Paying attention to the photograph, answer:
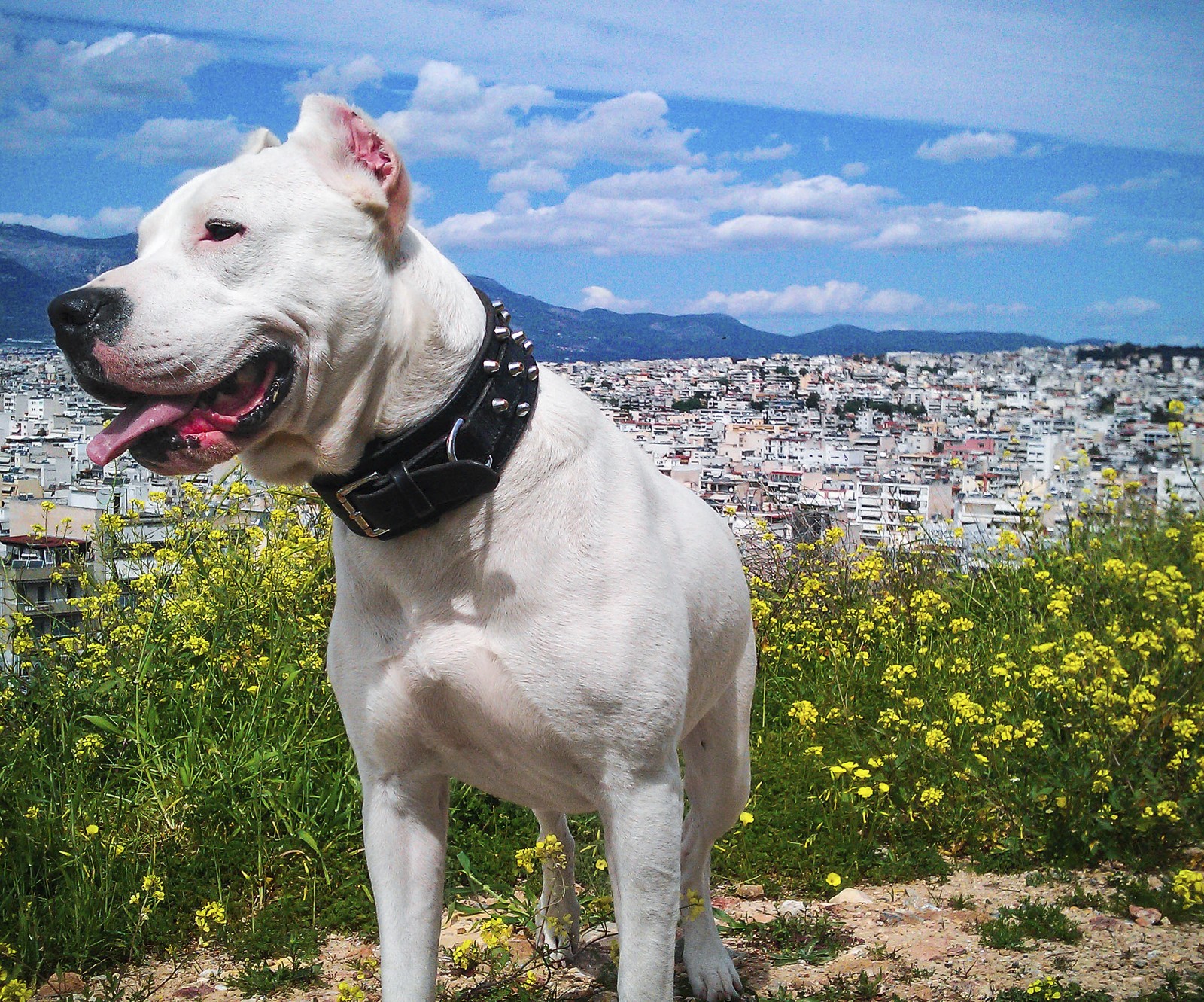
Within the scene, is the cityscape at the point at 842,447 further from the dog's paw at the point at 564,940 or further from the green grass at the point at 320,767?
the dog's paw at the point at 564,940

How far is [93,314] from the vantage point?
2135 millimetres

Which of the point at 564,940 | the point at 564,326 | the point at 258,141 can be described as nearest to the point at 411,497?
the point at 258,141

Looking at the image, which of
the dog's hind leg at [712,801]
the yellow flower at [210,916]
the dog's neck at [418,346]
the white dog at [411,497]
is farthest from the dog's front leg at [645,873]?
the yellow flower at [210,916]

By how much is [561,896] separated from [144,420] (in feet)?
6.61

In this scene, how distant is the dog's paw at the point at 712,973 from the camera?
3445 millimetres

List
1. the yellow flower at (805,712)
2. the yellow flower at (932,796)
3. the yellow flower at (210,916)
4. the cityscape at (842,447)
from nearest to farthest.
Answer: the yellow flower at (210,916) < the yellow flower at (932,796) < the yellow flower at (805,712) < the cityscape at (842,447)

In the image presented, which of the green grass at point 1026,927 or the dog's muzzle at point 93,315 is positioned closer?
the dog's muzzle at point 93,315

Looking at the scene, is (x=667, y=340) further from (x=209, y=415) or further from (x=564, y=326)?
(x=209, y=415)

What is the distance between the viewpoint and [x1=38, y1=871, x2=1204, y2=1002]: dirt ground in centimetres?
343

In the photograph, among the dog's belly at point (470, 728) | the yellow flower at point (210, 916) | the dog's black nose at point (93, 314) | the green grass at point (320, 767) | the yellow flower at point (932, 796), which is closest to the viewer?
the dog's black nose at point (93, 314)

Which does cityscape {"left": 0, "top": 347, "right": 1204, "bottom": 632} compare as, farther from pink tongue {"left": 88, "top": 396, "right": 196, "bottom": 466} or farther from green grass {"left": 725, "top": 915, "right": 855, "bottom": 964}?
pink tongue {"left": 88, "top": 396, "right": 196, "bottom": 466}

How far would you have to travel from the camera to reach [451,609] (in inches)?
96.0

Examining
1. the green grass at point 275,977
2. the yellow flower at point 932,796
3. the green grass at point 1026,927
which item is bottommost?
the green grass at point 275,977

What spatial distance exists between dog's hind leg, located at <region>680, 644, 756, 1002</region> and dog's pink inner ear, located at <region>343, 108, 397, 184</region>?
1.72 meters
